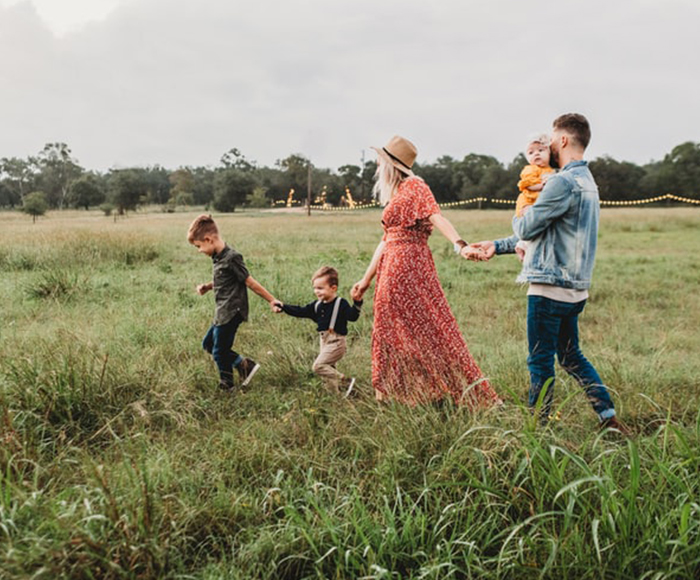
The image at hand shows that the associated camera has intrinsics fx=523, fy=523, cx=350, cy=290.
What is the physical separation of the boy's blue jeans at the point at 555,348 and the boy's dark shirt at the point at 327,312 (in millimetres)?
1435

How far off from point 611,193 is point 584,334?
214ft

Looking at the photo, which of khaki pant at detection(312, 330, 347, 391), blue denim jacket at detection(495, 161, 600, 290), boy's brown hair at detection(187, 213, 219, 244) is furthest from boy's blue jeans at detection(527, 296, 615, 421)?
boy's brown hair at detection(187, 213, 219, 244)

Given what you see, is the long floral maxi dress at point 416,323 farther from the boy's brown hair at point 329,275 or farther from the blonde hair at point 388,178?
the boy's brown hair at point 329,275

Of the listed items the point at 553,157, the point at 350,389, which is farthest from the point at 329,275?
the point at 553,157

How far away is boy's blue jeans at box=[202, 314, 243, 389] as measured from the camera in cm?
450

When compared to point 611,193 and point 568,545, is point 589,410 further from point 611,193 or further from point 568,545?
point 611,193

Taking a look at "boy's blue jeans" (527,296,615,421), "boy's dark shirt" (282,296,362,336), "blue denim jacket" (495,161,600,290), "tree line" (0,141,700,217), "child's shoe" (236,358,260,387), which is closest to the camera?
"blue denim jacket" (495,161,600,290)

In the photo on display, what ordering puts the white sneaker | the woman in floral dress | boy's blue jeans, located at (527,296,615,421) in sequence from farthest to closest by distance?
the white sneaker → the woman in floral dress → boy's blue jeans, located at (527,296,615,421)

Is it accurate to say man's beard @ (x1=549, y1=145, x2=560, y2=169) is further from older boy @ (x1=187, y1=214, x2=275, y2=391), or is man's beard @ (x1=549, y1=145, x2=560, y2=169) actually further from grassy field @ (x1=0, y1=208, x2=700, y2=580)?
older boy @ (x1=187, y1=214, x2=275, y2=391)

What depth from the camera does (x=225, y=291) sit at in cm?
450

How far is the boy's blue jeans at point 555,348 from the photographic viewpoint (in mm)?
3568

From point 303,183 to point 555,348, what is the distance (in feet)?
247

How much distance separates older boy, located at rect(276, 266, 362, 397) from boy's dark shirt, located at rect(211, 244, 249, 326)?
355 mm

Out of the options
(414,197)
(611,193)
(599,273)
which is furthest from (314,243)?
(611,193)
